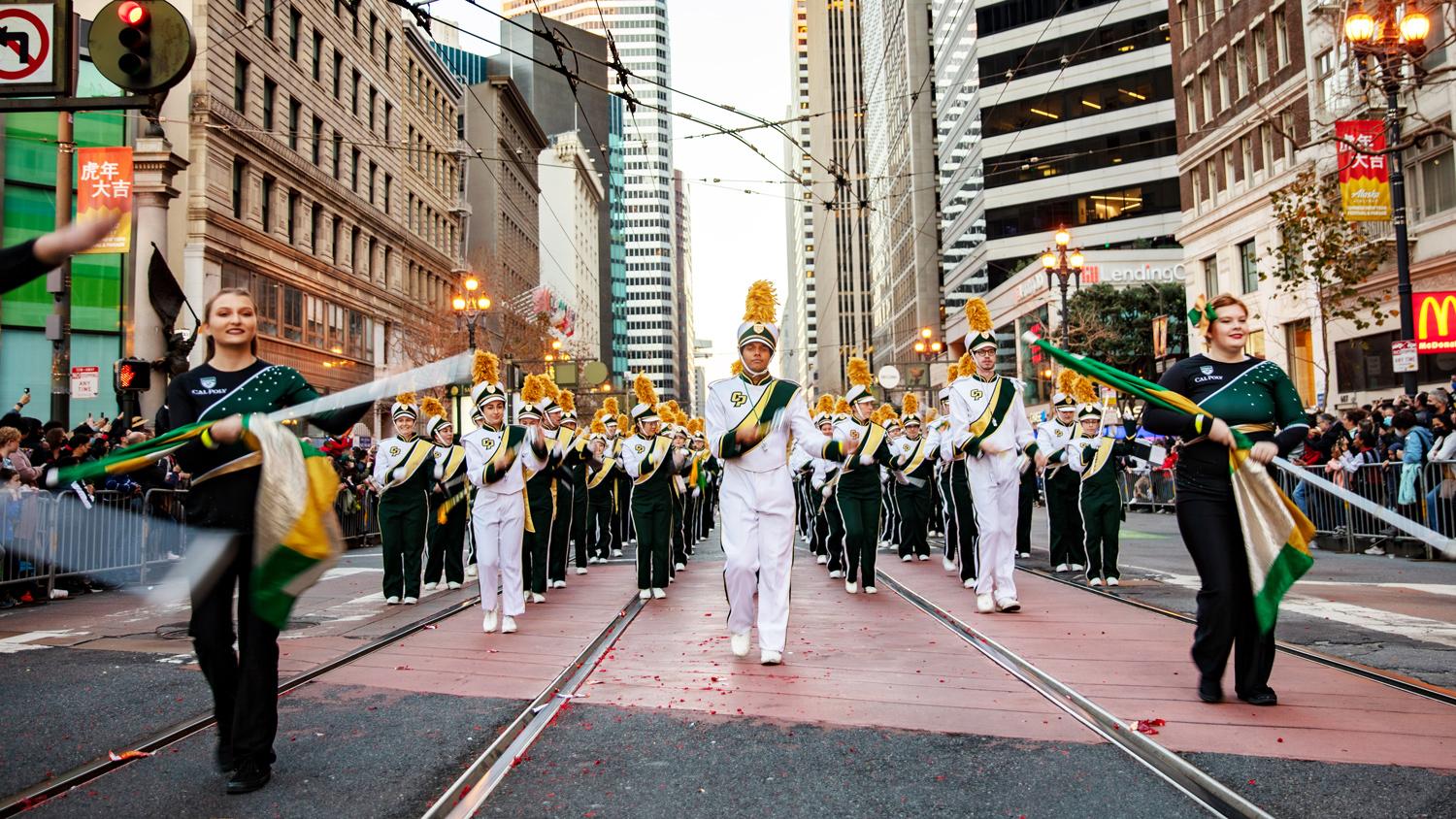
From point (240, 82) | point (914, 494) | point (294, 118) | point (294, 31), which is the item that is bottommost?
point (914, 494)

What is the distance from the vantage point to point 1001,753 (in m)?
4.54

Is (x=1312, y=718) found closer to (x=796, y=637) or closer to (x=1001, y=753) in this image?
(x=1001, y=753)

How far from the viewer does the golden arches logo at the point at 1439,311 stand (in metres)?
21.2

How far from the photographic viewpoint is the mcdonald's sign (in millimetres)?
21328

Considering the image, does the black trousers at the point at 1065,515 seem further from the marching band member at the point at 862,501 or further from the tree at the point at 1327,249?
the tree at the point at 1327,249

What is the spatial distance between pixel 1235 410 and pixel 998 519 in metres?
3.38

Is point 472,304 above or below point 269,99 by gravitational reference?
below

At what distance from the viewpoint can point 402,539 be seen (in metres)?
10.8

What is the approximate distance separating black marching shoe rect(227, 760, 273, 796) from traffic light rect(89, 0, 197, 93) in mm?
5513

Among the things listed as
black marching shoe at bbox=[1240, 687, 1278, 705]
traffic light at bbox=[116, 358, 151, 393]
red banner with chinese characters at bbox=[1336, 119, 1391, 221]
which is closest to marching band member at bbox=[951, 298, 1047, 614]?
black marching shoe at bbox=[1240, 687, 1278, 705]

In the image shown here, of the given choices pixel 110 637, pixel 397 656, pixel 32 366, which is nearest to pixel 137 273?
pixel 32 366

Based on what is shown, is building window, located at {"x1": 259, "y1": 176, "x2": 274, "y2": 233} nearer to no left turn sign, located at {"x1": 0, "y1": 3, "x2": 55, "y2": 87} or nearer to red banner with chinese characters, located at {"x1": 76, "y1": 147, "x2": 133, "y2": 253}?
red banner with chinese characters, located at {"x1": 76, "y1": 147, "x2": 133, "y2": 253}

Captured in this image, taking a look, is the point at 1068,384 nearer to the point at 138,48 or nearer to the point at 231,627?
the point at 138,48

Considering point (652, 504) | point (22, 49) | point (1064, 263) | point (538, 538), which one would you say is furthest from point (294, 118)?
point (22, 49)
